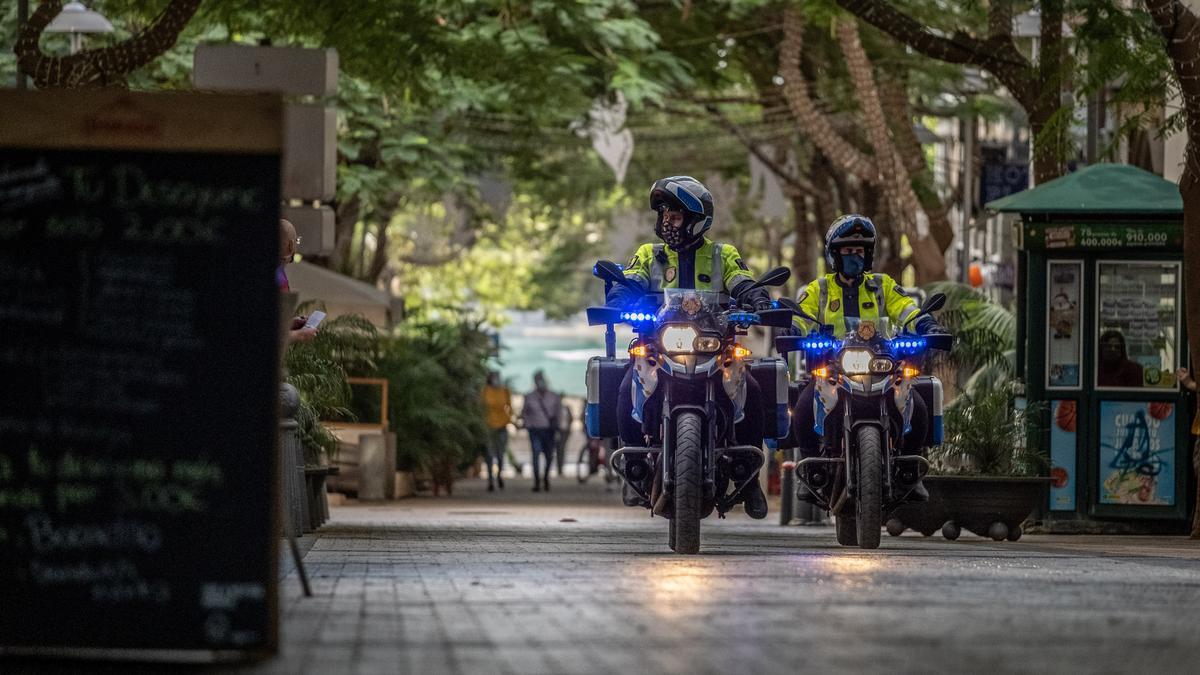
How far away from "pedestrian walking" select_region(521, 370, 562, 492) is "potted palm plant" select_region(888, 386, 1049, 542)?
1948 cm

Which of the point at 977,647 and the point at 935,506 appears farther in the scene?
the point at 935,506

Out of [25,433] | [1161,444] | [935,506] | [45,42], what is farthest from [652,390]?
[45,42]

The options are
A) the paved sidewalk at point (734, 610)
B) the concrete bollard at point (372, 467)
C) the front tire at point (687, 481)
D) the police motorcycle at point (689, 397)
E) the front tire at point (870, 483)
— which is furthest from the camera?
the concrete bollard at point (372, 467)

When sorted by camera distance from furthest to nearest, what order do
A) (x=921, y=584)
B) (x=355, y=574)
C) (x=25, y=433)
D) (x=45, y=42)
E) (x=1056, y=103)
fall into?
(x=45, y=42)
(x=1056, y=103)
(x=355, y=574)
(x=921, y=584)
(x=25, y=433)

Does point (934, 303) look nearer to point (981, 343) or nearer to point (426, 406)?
point (981, 343)

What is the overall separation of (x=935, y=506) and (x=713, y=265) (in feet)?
13.8

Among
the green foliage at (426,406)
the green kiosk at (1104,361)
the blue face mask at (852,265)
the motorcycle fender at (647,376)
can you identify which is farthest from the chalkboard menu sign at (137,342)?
the green foliage at (426,406)

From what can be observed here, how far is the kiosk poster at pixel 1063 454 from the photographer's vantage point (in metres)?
20.7

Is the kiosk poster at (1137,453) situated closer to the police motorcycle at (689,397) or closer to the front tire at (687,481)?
the police motorcycle at (689,397)

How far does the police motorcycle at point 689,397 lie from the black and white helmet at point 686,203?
1.49 feet

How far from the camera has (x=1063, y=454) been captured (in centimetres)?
2078

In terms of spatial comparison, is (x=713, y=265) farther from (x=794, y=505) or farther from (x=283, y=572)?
(x=794, y=505)

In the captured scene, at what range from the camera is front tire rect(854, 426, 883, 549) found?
14.6 m

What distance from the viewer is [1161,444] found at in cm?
2069
